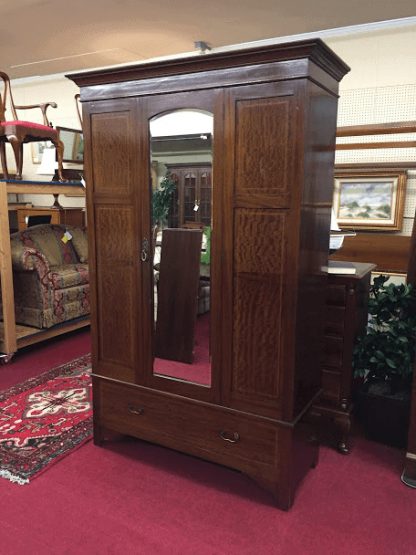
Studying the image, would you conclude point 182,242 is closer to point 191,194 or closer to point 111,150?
point 191,194

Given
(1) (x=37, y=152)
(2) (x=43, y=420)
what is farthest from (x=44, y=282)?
(1) (x=37, y=152)

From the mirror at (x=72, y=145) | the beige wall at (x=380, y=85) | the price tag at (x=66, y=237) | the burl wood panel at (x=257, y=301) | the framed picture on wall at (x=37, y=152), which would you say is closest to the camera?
the burl wood panel at (x=257, y=301)

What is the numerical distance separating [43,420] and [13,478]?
0.63m

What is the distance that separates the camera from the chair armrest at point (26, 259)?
423 cm

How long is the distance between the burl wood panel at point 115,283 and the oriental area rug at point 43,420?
2.10 ft

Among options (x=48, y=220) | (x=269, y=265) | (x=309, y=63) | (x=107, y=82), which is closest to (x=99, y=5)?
(x=48, y=220)

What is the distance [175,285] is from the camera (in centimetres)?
238

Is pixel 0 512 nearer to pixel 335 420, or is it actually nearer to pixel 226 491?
pixel 226 491

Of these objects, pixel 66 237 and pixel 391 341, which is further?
pixel 66 237

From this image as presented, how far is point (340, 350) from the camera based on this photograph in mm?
2637

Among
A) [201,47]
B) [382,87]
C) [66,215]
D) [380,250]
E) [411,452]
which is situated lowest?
[411,452]

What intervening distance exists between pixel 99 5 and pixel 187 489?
4.63 meters

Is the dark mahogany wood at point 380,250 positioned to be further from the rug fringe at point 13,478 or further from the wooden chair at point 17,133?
the rug fringe at point 13,478

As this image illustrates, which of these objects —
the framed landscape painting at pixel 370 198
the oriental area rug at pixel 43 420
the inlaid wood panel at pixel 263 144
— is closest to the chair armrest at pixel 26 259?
the oriental area rug at pixel 43 420
